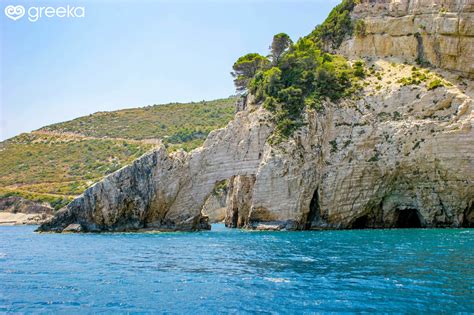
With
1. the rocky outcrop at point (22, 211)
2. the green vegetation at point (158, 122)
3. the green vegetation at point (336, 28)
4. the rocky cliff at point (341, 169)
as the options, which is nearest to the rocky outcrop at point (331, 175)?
the rocky cliff at point (341, 169)

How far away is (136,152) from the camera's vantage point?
353 ft

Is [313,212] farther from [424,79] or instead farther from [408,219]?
[424,79]

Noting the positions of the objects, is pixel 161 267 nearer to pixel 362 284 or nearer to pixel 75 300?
pixel 75 300

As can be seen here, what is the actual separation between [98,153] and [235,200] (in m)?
60.2

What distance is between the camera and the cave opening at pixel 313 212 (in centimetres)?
5016

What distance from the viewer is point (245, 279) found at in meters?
19.6

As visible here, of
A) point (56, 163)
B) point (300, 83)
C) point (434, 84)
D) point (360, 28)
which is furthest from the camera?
point (56, 163)

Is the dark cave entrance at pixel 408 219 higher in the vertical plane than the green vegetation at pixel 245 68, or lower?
lower

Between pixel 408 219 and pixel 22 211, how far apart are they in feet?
213

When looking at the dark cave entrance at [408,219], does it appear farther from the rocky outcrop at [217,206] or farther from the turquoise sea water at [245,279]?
the rocky outcrop at [217,206]

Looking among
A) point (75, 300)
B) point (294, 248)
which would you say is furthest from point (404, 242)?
point (75, 300)

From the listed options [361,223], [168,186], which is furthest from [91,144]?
[361,223]

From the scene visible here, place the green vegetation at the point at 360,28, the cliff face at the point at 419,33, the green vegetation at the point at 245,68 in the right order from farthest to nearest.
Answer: the green vegetation at the point at 245,68 → the green vegetation at the point at 360,28 → the cliff face at the point at 419,33

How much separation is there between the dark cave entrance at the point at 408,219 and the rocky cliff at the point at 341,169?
0.38 feet
